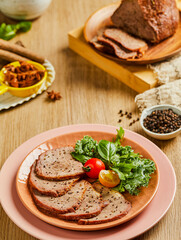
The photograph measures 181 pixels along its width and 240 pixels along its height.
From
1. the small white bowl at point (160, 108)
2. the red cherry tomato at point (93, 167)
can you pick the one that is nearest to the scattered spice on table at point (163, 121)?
the small white bowl at point (160, 108)

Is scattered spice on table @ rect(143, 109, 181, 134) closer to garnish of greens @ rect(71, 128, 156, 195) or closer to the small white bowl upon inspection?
the small white bowl

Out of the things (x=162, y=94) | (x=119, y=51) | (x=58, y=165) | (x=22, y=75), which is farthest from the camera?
(x=119, y=51)

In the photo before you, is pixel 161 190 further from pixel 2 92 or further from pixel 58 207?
pixel 2 92

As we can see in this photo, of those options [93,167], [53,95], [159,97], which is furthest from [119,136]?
[53,95]

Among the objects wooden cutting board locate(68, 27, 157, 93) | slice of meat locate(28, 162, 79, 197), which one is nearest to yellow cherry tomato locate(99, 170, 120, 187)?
slice of meat locate(28, 162, 79, 197)

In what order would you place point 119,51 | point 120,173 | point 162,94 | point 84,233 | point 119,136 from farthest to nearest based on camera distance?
point 119,51
point 162,94
point 119,136
point 120,173
point 84,233

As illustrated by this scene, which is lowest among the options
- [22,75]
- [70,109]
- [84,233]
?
[70,109]

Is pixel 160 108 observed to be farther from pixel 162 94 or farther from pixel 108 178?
pixel 108 178
